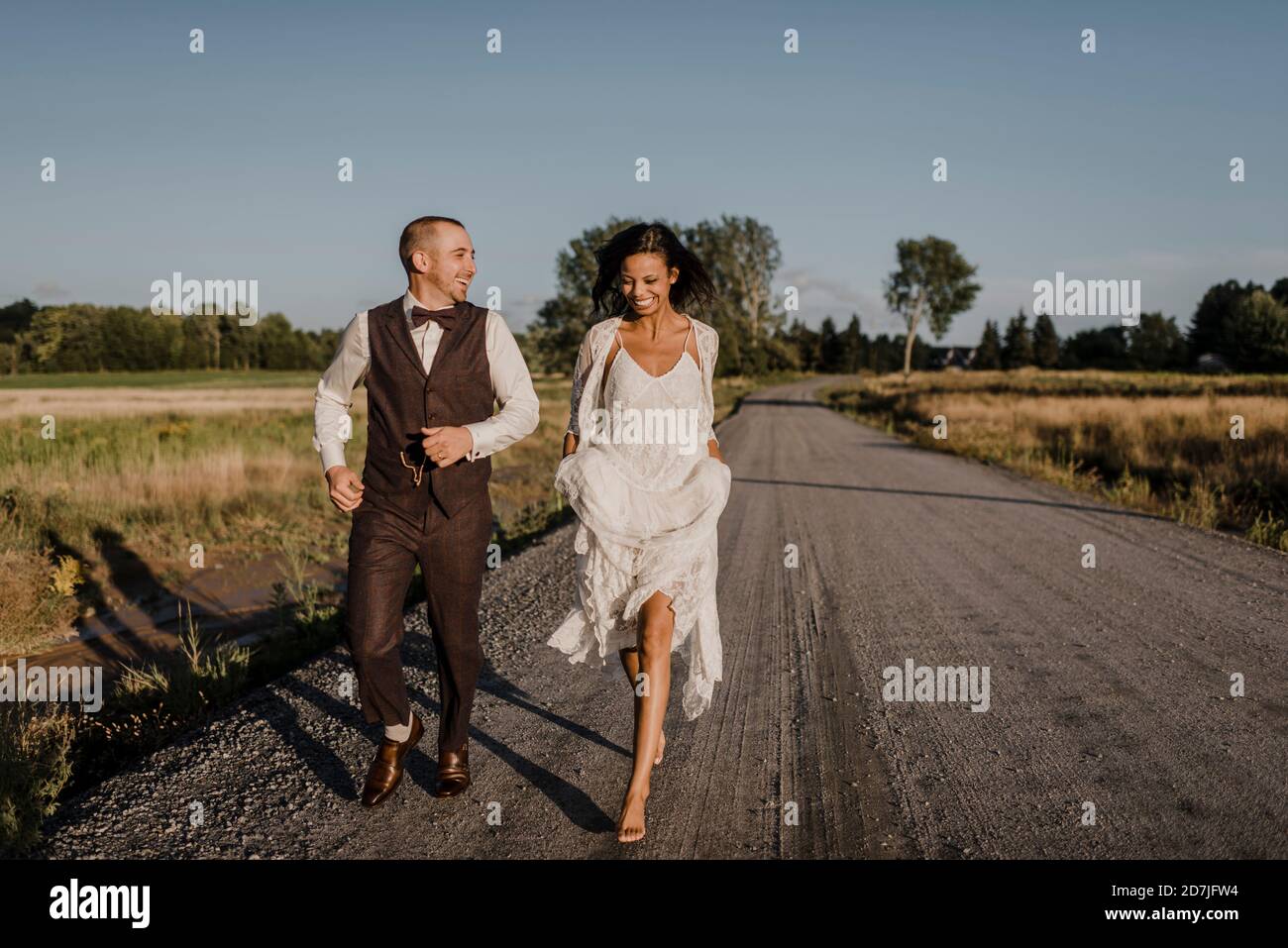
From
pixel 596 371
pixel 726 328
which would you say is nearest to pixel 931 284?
pixel 726 328

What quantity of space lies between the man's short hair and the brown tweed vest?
0.58 ft

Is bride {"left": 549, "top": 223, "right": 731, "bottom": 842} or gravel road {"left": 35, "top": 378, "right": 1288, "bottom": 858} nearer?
gravel road {"left": 35, "top": 378, "right": 1288, "bottom": 858}

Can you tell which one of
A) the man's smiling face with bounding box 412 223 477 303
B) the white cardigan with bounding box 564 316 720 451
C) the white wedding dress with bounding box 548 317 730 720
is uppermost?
the man's smiling face with bounding box 412 223 477 303

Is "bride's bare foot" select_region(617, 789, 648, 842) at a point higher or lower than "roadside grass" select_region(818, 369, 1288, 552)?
lower

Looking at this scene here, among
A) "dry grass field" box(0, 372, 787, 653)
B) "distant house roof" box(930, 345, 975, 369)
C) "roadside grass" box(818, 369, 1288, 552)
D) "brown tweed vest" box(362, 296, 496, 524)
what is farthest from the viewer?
"distant house roof" box(930, 345, 975, 369)

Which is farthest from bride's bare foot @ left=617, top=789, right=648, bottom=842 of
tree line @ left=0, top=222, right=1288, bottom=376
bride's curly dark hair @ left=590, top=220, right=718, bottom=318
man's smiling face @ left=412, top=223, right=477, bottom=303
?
tree line @ left=0, top=222, right=1288, bottom=376

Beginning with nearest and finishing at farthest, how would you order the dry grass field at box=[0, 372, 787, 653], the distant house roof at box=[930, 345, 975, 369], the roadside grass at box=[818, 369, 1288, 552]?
the dry grass field at box=[0, 372, 787, 653]
the roadside grass at box=[818, 369, 1288, 552]
the distant house roof at box=[930, 345, 975, 369]

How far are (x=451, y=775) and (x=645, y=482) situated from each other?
1417 millimetres

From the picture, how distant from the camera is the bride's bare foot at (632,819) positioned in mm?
2951

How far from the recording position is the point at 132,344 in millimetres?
72750

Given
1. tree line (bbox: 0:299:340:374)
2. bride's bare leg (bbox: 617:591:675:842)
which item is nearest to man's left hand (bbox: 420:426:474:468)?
bride's bare leg (bbox: 617:591:675:842)

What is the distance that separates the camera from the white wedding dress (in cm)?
318

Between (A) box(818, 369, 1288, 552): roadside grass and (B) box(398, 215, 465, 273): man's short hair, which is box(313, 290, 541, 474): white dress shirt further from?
(A) box(818, 369, 1288, 552): roadside grass
